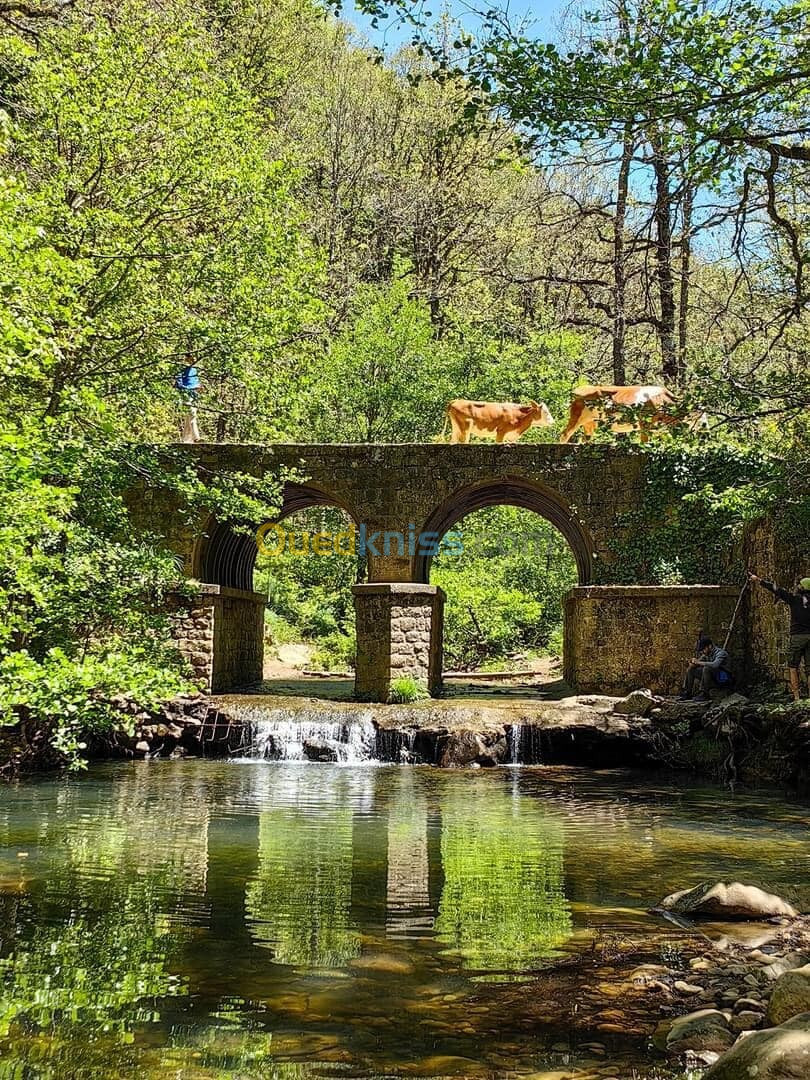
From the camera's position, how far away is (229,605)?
697 inches

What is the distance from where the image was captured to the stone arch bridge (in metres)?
16.0

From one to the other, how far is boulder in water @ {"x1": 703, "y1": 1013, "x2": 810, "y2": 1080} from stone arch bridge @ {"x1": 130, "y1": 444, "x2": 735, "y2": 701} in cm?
1325

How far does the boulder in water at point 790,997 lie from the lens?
336 centimetres

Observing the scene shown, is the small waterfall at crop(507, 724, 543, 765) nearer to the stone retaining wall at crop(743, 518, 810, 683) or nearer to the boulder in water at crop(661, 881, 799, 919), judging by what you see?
Result: the stone retaining wall at crop(743, 518, 810, 683)

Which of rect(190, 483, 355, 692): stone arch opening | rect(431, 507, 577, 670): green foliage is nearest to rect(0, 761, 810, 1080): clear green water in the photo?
rect(190, 483, 355, 692): stone arch opening

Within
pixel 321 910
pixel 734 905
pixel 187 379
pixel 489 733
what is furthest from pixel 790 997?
pixel 187 379

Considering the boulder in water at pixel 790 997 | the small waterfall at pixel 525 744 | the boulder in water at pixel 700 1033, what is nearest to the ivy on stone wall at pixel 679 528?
the small waterfall at pixel 525 744

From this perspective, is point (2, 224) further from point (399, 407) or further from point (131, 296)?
point (399, 407)

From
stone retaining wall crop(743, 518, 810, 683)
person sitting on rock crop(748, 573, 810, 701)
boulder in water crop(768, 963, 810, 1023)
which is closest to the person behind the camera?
boulder in water crop(768, 963, 810, 1023)

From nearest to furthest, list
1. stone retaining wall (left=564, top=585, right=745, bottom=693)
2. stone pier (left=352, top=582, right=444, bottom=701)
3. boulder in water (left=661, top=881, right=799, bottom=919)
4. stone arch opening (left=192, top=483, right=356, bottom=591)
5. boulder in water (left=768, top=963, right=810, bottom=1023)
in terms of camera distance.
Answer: boulder in water (left=768, top=963, right=810, bottom=1023), boulder in water (left=661, top=881, right=799, bottom=919), stone retaining wall (left=564, top=585, right=745, bottom=693), stone pier (left=352, top=582, right=444, bottom=701), stone arch opening (left=192, top=483, right=356, bottom=591)

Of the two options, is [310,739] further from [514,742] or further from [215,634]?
[215,634]

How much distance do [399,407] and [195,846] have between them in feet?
57.0

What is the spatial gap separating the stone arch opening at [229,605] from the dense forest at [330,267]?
832 millimetres

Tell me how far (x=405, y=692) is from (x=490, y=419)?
19.3 feet
